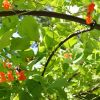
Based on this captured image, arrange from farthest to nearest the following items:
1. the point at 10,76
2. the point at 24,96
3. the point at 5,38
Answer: the point at 10,76 → the point at 24,96 → the point at 5,38

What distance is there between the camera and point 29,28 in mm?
1062

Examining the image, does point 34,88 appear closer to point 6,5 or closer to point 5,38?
point 5,38

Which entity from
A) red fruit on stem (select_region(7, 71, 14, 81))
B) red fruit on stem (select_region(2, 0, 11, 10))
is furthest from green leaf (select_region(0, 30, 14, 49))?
red fruit on stem (select_region(2, 0, 11, 10))

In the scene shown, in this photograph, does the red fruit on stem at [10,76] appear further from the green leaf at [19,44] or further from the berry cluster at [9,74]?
the green leaf at [19,44]

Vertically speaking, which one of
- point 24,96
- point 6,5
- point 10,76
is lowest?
point 24,96

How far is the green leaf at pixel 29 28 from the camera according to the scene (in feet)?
3.49

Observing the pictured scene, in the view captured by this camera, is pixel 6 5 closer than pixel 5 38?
No

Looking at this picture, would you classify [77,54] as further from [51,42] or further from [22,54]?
[22,54]

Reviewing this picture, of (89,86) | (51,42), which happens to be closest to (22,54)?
(51,42)

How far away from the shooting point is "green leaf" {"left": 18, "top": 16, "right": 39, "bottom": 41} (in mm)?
1062

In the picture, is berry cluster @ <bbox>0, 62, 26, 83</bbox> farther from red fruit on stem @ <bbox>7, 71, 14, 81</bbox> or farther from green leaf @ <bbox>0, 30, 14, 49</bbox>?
green leaf @ <bbox>0, 30, 14, 49</bbox>

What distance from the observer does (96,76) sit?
70.0 inches

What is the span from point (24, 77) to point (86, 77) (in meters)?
0.83

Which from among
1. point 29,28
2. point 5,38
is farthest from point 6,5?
point 5,38
